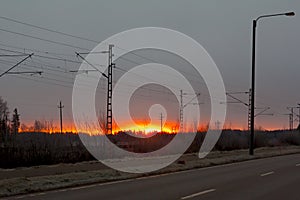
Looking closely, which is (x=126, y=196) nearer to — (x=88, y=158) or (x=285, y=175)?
(x=285, y=175)

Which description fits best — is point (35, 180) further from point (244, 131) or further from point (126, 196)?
point (244, 131)

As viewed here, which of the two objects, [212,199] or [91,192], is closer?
[212,199]

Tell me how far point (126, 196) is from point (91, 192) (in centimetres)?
165

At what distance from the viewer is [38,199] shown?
1455 centimetres

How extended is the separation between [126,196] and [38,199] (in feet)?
8.04

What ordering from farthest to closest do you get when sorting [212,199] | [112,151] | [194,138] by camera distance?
[194,138] → [112,151] → [212,199]

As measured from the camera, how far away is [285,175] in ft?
75.6

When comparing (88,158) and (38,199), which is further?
(88,158)

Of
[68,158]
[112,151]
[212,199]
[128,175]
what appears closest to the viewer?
[212,199]

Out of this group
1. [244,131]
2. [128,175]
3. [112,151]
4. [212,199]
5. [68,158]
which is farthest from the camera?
[244,131]

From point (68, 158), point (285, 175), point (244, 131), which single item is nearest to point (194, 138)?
point (244, 131)

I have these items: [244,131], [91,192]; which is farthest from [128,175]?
[244,131]

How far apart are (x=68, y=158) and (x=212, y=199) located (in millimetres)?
20239

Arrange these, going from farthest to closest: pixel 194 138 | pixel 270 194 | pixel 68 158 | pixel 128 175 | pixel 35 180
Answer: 1. pixel 194 138
2. pixel 68 158
3. pixel 128 175
4. pixel 35 180
5. pixel 270 194
